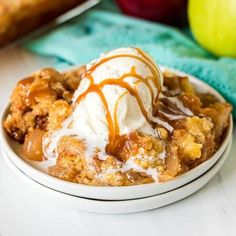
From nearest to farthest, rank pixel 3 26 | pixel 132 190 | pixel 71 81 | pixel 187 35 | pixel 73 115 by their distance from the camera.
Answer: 1. pixel 132 190
2. pixel 73 115
3. pixel 71 81
4. pixel 3 26
5. pixel 187 35

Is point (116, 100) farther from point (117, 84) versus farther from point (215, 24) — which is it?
point (215, 24)

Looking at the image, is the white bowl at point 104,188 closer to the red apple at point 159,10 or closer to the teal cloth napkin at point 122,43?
the teal cloth napkin at point 122,43

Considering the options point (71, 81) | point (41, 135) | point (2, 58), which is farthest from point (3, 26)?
point (41, 135)

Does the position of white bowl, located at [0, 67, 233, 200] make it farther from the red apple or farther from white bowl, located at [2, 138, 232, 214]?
the red apple

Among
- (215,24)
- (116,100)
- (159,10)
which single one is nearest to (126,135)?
(116,100)

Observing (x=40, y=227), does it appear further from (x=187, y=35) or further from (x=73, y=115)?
(x=187, y=35)

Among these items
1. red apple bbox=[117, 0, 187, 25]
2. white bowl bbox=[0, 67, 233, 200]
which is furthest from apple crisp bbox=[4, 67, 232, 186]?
red apple bbox=[117, 0, 187, 25]
